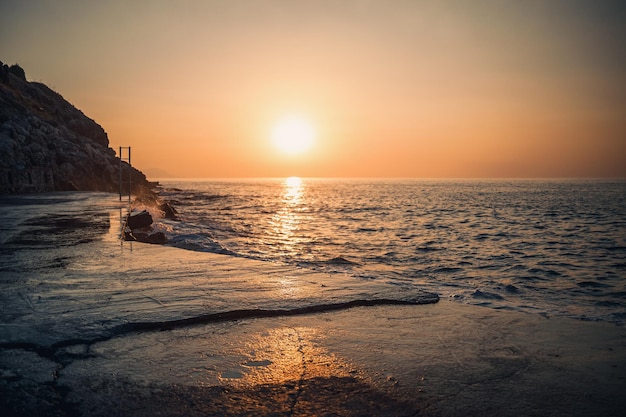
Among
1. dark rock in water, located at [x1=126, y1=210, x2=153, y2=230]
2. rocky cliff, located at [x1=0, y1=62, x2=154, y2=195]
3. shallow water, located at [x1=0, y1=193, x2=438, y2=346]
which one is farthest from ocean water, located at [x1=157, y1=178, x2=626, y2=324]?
rocky cliff, located at [x1=0, y1=62, x2=154, y2=195]

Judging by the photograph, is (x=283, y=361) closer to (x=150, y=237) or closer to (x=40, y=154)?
(x=150, y=237)

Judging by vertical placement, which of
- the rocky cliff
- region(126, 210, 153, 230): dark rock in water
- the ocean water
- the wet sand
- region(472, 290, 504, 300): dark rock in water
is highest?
the rocky cliff

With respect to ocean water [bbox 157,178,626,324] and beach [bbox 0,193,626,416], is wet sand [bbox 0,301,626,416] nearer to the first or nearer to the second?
beach [bbox 0,193,626,416]

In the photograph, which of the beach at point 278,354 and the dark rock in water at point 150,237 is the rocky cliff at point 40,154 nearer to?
the dark rock in water at point 150,237

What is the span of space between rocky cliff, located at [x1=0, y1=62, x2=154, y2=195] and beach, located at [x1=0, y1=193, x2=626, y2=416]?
29.2 m

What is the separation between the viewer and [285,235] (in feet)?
65.6

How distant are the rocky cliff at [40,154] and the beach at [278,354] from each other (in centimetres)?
2922

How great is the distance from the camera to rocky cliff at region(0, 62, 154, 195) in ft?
97.8

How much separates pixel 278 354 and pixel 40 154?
127 ft

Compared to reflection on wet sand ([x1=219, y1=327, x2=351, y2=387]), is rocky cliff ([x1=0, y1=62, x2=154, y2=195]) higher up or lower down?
higher up

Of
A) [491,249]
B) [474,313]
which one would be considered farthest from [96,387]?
[491,249]

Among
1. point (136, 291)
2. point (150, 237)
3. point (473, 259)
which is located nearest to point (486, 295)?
point (473, 259)

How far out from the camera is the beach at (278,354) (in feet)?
8.86

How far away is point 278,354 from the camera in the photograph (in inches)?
138
